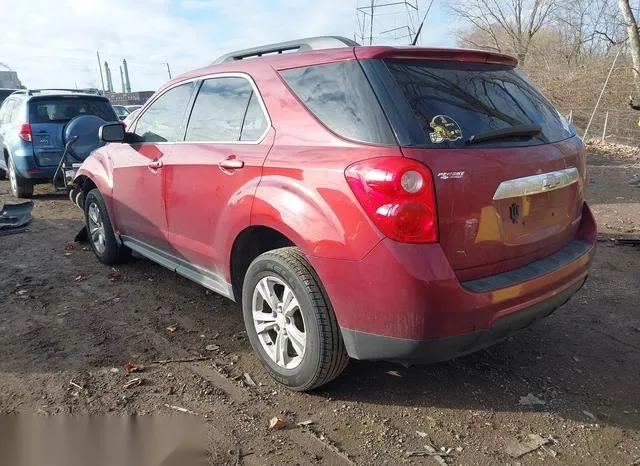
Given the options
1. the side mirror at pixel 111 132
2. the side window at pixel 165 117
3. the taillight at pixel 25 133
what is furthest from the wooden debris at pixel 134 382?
Result: the taillight at pixel 25 133

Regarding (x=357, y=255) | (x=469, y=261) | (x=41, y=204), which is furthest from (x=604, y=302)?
(x=41, y=204)

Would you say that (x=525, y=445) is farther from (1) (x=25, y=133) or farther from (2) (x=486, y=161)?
(1) (x=25, y=133)

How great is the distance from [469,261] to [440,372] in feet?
3.23

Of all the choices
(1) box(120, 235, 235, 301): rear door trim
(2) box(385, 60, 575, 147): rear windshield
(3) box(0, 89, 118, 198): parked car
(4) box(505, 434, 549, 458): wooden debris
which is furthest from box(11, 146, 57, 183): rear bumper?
(4) box(505, 434, 549, 458): wooden debris

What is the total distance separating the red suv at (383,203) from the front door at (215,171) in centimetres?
1

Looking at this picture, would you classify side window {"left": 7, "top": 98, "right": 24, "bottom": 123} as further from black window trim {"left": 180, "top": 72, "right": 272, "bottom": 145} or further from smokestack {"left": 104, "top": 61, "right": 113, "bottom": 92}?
smokestack {"left": 104, "top": 61, "right": 113, "bottom": 92}

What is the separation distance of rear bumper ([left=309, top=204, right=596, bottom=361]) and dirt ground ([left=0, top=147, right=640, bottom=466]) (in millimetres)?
447

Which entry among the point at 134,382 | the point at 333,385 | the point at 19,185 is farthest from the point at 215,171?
the point at 19,185

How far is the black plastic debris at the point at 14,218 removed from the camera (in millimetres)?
6611

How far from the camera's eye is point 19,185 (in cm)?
853

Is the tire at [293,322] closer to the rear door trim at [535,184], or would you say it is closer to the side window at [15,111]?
the rear door trim at [535,184]

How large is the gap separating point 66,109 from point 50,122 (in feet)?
1.27

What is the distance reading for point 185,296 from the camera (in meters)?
4.39

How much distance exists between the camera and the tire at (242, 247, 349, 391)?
8.61ft
